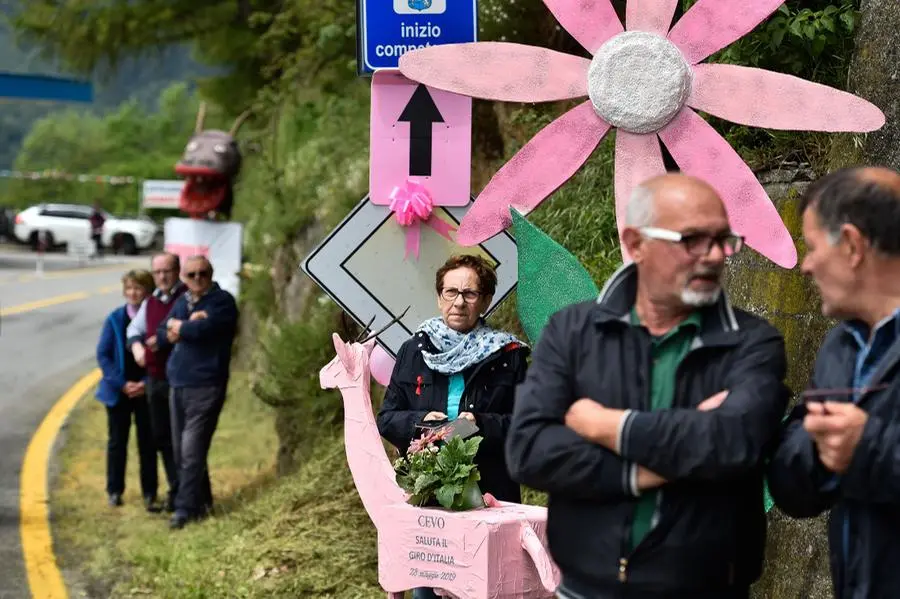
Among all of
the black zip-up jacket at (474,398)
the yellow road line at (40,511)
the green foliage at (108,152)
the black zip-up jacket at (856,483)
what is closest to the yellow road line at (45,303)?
→ the yellow road line at (40,511)

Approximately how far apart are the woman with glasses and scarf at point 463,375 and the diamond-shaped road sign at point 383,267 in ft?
3.05

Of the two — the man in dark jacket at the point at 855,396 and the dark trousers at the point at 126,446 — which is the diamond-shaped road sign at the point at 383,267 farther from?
the dark trousers at the point at 126,446

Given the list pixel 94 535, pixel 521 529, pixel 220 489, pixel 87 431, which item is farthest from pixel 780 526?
pixel 87 431

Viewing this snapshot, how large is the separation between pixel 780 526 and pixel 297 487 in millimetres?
4143

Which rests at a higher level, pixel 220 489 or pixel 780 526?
pixel 780 526

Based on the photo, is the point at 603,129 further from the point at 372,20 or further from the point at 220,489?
the point at 220,489

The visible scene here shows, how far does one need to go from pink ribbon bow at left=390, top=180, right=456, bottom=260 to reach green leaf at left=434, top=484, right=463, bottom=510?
1.69 meters

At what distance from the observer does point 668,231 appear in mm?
3463

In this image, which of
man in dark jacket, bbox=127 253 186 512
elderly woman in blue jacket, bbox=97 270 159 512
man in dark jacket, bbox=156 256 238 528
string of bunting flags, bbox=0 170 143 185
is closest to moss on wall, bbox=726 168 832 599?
man in dark jacket, bbox=156 256 238 528

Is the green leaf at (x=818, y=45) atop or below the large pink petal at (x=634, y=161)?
atop

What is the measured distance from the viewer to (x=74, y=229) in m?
50.0

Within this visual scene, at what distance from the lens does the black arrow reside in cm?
657

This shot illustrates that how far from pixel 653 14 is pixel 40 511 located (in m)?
7.17

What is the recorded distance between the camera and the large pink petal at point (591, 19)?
5.50 metres
